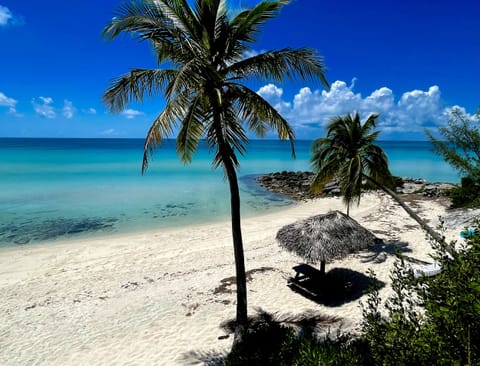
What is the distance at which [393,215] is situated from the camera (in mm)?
15562

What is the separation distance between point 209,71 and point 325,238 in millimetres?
5301

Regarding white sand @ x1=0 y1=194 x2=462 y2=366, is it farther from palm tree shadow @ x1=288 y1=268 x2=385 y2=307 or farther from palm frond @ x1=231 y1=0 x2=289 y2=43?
palm frond @ x1=231 y1=0 x2=289 y2=43

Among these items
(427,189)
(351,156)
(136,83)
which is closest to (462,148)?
(351,156)

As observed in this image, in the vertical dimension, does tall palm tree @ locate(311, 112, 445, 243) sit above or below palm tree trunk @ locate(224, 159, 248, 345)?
above

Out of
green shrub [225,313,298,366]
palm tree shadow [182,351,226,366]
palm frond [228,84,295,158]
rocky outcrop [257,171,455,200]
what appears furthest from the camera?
rocky outcrop [257,171,455,200]

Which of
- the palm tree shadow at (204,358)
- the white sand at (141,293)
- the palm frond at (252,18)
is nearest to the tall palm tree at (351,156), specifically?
the white sand at (141,293)

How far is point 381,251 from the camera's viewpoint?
1031 cm

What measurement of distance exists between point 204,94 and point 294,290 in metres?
6.15

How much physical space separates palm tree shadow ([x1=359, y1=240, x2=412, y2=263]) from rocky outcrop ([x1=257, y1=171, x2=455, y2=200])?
707cm

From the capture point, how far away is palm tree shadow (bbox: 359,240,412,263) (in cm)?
973

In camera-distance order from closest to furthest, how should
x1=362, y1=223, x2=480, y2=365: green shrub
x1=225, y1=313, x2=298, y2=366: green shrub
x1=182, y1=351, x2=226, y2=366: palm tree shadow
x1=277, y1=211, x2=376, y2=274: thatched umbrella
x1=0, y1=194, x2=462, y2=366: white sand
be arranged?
Result: 1. x1=362, y1=223, x2=480, y2=365: green shrub
2. x1=225, y1=313, x2=298, y2=366: green shrub
3. x1=182, y1=351, x2=226, y2=366: palm tree shadow
4. x1=0, y1=194, x2=462, y2=366: white sand
5. x1=277, y1=211, x2=376, y2=274: thatched umbrella

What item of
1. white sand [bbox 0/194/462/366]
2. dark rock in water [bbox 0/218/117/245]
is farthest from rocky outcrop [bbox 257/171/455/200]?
dark rock in water [bbox 0/218/117/245]

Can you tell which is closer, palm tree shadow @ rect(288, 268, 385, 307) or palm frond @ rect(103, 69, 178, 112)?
palm frond @ rect(103, 69, 178, 112)

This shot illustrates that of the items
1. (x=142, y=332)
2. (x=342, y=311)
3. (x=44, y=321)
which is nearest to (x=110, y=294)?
(x=44, y=321)
